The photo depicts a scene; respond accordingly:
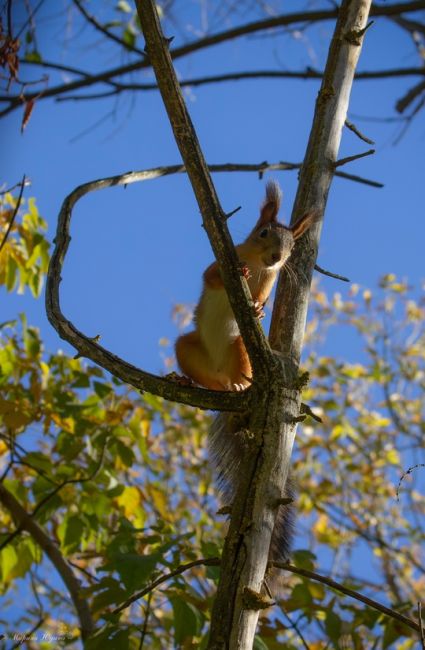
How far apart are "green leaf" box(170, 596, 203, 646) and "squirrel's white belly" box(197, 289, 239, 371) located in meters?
1.08

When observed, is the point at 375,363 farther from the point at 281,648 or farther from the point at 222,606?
the point at 222,606

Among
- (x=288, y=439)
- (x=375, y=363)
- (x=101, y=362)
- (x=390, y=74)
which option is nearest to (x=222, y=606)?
(x=288, y=439)

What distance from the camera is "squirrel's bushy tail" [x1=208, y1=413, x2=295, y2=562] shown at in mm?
2430

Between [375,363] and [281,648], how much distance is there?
6.36 metres

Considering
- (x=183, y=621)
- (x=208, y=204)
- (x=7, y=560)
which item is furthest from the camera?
(x=7, y=560)

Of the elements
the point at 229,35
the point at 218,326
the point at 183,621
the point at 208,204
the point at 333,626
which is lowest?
the point at 183,621

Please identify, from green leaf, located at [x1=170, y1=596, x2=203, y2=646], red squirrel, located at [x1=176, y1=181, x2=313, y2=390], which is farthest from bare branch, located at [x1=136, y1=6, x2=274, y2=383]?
red squirrel, located at [x1=176, y1=181, x2=313, y2=390]

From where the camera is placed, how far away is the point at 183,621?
7.90 ft

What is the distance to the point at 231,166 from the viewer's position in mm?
2975

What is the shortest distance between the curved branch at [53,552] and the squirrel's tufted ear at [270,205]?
157cm

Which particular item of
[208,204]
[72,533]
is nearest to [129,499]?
[72,533]

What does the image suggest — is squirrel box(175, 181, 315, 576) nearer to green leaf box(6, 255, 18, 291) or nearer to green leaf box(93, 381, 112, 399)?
green leaf box(93, 381, 112, 399)

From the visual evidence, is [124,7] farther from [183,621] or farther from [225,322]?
[183,621]

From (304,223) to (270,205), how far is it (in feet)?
3.58
